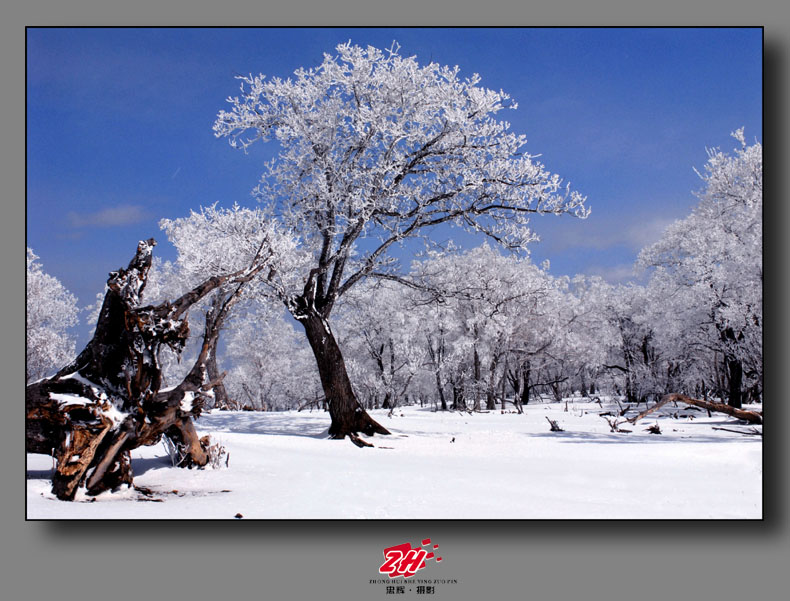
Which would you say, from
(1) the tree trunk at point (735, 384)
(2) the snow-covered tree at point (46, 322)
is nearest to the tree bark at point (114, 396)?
(2) the snow-covered tree at point (46, 322)

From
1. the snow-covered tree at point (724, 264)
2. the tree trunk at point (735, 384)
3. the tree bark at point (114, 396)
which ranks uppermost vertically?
the snow-covered tree at point (724, 264)

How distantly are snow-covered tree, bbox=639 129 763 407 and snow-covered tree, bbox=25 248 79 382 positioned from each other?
806 centimetres

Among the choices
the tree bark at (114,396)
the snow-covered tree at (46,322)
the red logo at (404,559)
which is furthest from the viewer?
the snow-covered tree at (46,322)

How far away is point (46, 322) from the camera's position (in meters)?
6.91

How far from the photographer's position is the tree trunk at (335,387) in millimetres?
10391

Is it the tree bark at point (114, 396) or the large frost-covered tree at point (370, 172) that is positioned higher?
the large frost-covered tree at point (370, 172)

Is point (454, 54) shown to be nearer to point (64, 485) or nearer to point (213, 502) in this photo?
point (213, 502)

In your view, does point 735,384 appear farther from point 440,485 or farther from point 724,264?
point 440,485

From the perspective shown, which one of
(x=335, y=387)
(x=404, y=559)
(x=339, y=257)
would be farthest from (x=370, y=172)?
(x=404, y=559)

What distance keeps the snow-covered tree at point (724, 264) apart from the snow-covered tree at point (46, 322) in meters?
8.06

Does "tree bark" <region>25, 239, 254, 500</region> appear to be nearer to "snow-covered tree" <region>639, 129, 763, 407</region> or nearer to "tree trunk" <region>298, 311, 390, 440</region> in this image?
"tree trunk" <region>298, 311, 390, 440</region>

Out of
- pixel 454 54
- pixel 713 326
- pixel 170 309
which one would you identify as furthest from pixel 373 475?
pixel 713 326

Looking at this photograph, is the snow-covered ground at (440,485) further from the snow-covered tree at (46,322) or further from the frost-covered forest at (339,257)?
the snow-covered tree at (46,322)

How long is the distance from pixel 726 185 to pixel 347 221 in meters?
7.77
